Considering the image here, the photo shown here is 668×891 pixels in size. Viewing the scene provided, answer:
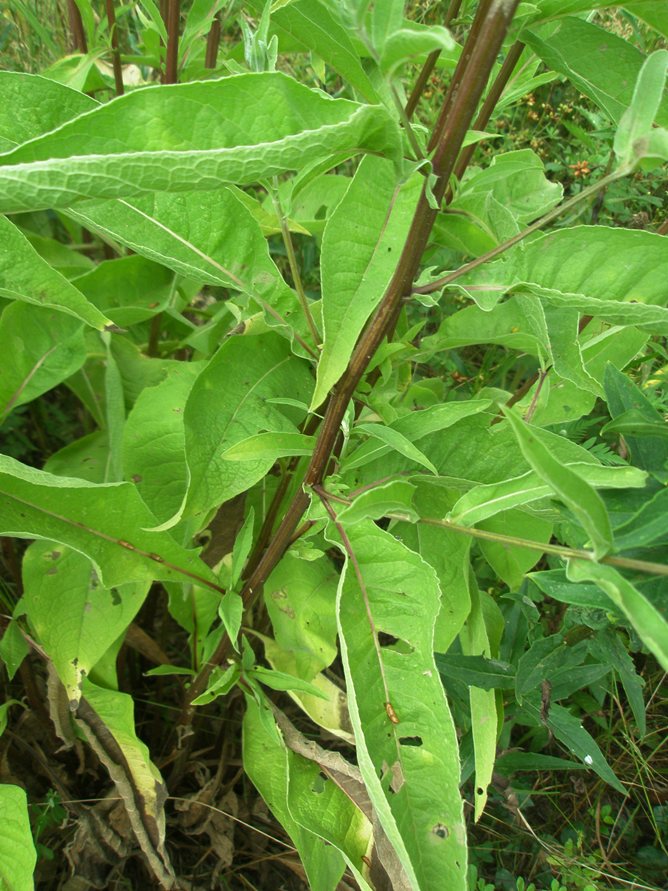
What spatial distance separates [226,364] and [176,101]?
1.38 feet

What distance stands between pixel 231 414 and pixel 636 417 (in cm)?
47

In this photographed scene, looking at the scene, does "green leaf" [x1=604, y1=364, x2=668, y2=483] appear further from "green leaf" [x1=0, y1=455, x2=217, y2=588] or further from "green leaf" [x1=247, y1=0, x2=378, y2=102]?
→ "green leaf" [x1=0, y1=455, x2=217, y2=588]

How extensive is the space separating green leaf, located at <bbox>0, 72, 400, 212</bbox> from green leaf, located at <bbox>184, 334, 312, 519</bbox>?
1.26 feet

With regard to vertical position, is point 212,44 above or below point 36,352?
above

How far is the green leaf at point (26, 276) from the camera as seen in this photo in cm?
92

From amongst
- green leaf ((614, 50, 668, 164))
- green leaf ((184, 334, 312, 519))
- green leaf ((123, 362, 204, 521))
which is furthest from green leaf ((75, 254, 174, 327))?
green leaf ((614, 50, 668, 164))

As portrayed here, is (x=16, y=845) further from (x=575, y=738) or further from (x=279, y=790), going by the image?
(x=575, y=738)

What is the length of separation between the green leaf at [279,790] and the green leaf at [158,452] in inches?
13.5

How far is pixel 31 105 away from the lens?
2.29ft

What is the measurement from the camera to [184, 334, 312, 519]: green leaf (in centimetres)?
92

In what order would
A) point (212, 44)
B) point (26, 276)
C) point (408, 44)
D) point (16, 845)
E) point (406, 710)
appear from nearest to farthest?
point (408, 44)
point (406, 710)
point (26, 276)
point (16, 845)
point (212, 44)

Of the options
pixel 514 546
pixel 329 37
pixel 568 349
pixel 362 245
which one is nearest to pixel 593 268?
pixel 568 349

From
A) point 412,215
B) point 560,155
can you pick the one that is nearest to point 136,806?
point 412,215

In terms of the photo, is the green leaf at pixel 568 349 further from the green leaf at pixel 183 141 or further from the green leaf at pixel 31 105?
the green leaf at pixel 31 105
